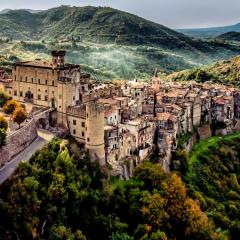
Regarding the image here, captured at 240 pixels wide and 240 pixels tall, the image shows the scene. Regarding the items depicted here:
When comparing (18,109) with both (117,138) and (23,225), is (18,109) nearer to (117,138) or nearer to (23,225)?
(117,138)

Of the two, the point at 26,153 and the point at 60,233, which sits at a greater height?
the point at 26,153

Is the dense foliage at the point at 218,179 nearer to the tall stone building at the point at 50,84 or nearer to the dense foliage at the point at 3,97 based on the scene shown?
the tall stone building at the point at 50,84

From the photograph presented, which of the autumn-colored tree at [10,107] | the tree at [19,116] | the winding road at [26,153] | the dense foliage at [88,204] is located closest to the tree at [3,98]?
the autumn-colored tree at [10,107]

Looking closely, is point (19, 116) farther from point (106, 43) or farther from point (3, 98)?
point (106, 43)

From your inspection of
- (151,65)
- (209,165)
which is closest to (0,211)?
(209,165)

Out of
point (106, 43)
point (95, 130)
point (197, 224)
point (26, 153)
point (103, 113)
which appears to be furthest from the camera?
point (106, 43)

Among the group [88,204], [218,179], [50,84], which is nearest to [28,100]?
[50,84]

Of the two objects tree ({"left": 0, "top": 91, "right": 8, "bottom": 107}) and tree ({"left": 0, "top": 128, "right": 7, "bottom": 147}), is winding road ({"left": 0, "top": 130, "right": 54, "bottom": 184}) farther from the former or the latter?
tree ({"left": 0, "top": 91, "right": 8, "bottom": 107})
